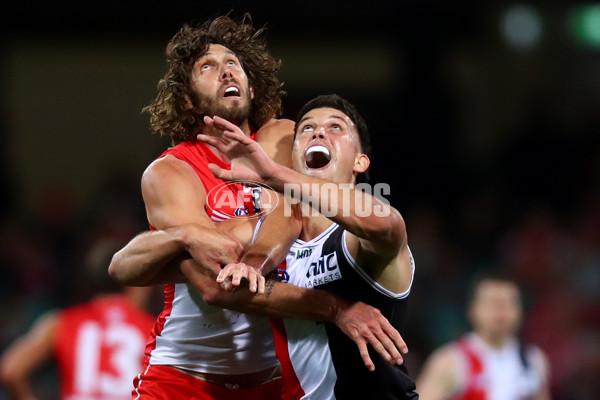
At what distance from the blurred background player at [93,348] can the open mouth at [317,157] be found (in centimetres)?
301

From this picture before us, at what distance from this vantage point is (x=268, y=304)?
3902 millimetres

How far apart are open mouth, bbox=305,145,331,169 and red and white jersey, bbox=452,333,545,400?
3341 mm

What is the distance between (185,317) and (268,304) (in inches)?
28.4

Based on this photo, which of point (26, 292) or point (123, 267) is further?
point (26, 292)

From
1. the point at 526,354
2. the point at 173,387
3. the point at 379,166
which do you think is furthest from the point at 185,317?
the point at 379,166

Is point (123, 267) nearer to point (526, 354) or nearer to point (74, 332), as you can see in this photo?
point (74, 332)

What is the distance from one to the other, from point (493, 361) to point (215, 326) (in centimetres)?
350

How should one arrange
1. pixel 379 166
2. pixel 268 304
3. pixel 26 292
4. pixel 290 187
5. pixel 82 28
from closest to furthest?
pixel 290 187 < pixel 268 304 < pixel 26 292 < pixel 379 166 < pixel 82 28

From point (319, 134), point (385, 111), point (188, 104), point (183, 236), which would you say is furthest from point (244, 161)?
point (385, 111)

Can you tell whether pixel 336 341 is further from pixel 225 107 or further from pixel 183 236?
pixel 225 107

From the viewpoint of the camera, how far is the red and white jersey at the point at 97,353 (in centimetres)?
668

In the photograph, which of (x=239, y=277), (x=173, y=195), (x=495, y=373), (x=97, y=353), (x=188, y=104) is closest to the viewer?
(x=239, y=277)

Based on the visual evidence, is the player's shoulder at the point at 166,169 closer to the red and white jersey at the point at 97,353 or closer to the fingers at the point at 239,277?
the fingers at the point at 239,277

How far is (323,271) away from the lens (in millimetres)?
3943
